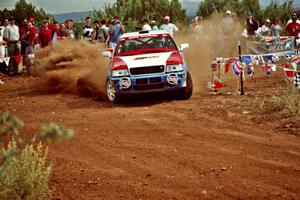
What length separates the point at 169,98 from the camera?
43.9 ft

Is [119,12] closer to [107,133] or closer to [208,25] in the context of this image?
[208,25]

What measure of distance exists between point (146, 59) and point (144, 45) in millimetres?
916

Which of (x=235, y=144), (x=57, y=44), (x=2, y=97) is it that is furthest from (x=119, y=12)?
(x=235, y=144)

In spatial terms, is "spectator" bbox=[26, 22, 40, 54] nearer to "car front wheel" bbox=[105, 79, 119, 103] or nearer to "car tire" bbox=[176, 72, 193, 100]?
"car front wheel" bbox=[105, 79, 119, 103]

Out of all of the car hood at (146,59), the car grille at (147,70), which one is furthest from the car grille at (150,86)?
the car hood at (146,59)

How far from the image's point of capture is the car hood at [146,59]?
12.7 meters

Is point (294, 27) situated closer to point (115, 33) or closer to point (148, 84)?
point (115, 33)

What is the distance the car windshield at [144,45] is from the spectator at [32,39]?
825 cm

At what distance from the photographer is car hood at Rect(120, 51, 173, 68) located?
12703mm

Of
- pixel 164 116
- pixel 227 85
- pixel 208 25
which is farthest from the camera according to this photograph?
pixel 208 25

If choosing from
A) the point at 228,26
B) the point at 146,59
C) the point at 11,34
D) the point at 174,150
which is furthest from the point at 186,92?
the point at 228,26

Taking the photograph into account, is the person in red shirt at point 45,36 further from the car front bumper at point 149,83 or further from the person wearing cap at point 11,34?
the car front bumper at point 149,83

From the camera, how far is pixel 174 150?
8.45 metres

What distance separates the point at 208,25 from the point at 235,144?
61.8 feet
